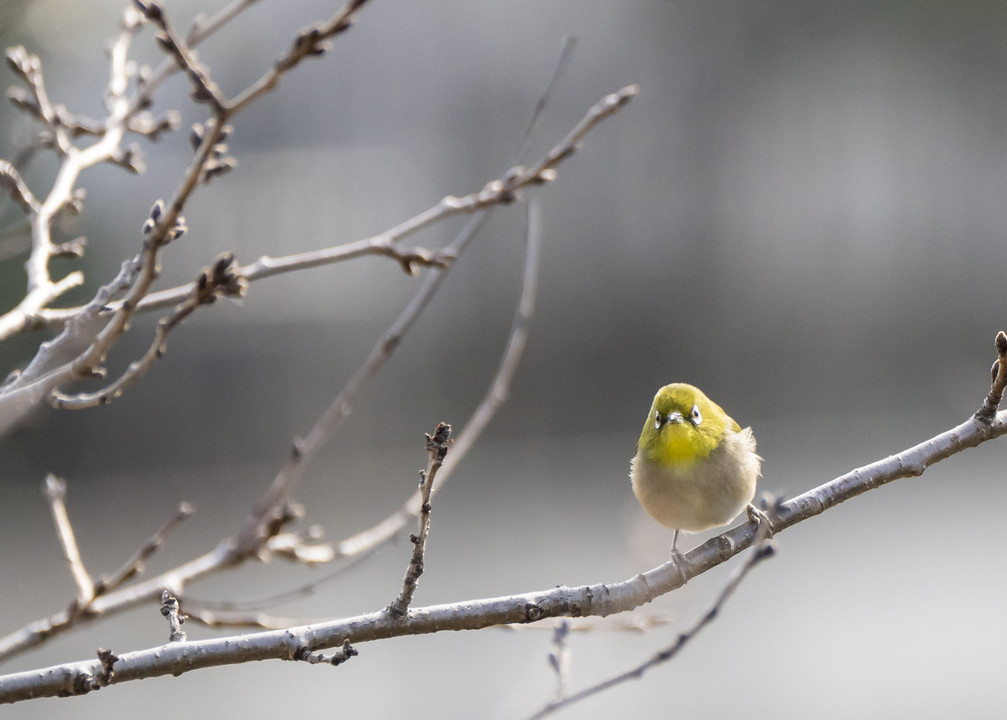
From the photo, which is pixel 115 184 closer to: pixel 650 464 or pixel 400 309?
pixel 400 309

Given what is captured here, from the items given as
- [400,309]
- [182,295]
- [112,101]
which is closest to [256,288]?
[400,309]

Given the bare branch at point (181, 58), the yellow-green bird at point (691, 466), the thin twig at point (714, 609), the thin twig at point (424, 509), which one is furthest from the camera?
the yellow-green bird at point (691, 466)

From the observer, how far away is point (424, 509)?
1220 millimetres

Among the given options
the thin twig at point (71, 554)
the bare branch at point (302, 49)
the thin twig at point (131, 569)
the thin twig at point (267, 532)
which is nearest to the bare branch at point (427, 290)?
the thin twig at point (267, 532)

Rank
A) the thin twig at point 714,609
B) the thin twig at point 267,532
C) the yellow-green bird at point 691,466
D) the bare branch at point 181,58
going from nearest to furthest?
the bare branch at point 181,58
the thin twig at point 714,609
the thin twig at point 267,532
the yellow-green bird at point 691,466

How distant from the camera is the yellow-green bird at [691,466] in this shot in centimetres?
218

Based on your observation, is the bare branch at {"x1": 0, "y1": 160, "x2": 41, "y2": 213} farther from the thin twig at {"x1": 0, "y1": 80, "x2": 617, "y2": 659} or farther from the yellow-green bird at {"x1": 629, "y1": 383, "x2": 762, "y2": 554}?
the yellow-green bird at {"x1": 629, "y1": 383, "x2": 762, "y2": 554}

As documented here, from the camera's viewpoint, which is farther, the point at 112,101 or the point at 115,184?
the point at 115,184

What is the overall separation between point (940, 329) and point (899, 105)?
7.86 feet

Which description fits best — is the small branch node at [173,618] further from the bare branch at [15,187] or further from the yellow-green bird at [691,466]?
the yellow-green bird at [691,466]

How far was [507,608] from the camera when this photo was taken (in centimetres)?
144

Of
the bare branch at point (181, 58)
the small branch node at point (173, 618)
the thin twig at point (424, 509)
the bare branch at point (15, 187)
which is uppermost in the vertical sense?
the bare branch at point (15, 187)

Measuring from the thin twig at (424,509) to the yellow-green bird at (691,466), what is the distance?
948 millimetres

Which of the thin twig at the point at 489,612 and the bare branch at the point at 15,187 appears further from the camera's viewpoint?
→ the bare branch at the point at 15,187
